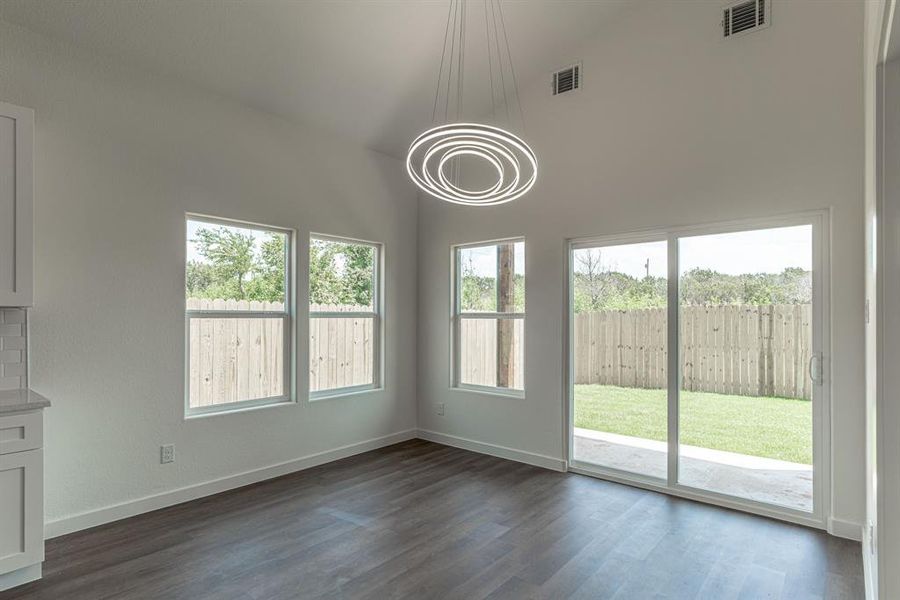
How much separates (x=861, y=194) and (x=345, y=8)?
370 centimetres

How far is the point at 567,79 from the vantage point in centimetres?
450

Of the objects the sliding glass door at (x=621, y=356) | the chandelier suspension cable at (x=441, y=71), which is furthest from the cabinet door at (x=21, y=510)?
the chandelier suspension cable at (x=441, y=71)

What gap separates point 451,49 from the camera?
4234 mm

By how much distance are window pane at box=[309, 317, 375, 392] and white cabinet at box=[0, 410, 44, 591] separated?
88.7 inches

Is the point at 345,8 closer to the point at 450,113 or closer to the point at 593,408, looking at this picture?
the point at 450,113

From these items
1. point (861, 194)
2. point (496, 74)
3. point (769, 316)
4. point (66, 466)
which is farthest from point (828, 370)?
point (66, 466)

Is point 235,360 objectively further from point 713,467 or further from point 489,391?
point 713,467

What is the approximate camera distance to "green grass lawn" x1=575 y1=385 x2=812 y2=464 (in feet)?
11.2

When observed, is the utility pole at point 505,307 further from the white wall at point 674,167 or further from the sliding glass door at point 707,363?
the sliding glass door at point 707,363

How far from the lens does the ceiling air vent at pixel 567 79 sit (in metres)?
4.44

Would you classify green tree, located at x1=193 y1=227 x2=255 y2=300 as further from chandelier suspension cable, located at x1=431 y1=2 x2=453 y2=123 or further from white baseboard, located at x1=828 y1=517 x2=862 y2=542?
white baseboard, located at x1=828 y1=517 x2=862 y2=542

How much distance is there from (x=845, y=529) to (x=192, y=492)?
4.51 m

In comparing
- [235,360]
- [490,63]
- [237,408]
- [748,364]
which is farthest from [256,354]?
[748,364]

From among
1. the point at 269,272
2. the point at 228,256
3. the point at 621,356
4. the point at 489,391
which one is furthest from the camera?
the point at 489,391
